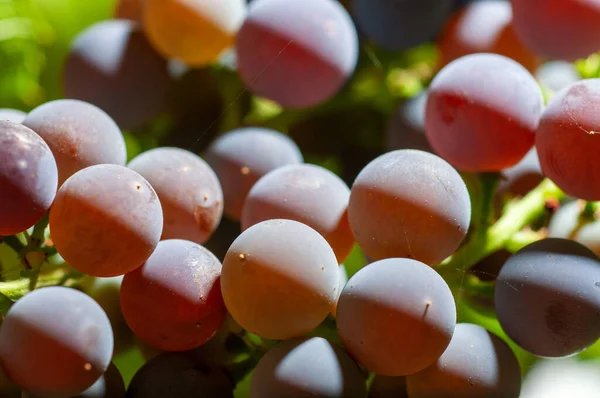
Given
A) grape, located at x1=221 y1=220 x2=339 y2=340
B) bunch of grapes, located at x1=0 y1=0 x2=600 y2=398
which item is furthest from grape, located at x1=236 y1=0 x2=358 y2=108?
grape, located at x1=221 y1=220 x2=339 y2=340

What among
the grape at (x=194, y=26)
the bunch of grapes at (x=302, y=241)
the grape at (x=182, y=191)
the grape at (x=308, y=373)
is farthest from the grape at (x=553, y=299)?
the grape at (x=194, y=26)

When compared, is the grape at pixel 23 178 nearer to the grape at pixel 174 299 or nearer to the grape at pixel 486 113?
the grape at pixel 174 299

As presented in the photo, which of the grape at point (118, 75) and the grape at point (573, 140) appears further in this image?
the grape at point (118, 75)

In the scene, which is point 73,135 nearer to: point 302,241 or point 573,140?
point 302,241

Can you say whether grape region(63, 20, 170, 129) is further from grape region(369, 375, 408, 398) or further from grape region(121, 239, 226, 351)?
grape region(369, 375, 408, 398)

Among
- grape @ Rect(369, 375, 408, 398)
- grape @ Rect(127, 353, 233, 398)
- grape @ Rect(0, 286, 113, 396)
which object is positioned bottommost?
grape @ Rect(369, 375, 408, 398)

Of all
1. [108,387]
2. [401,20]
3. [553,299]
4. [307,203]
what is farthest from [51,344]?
[401,20]
